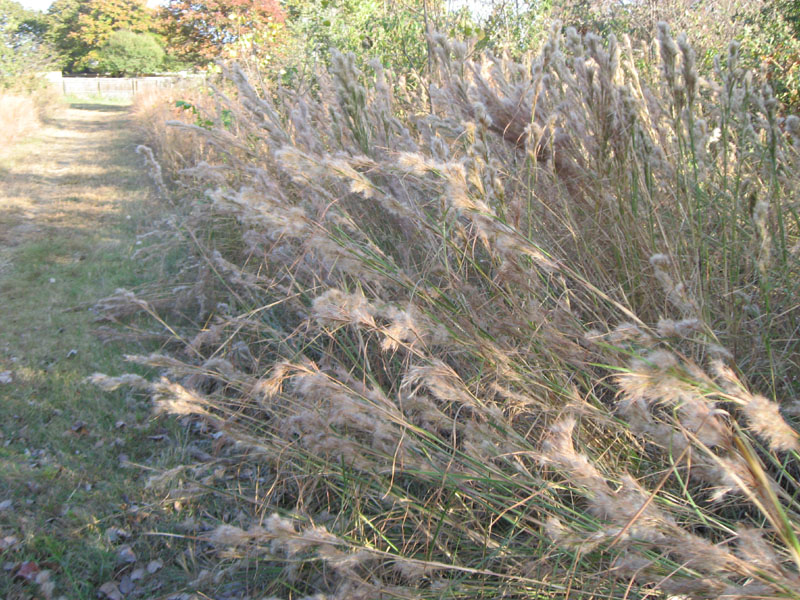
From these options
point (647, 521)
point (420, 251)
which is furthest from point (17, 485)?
point (647, 521)

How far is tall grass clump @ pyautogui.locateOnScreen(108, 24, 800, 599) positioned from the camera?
135cm

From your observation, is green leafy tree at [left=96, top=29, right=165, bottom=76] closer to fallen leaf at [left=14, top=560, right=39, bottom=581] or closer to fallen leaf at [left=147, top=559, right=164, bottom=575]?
fallen leaf at [left=14, top=560, right=39, bottom=581]

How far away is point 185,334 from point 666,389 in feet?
12.4

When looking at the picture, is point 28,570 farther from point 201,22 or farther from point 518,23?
point 201,22

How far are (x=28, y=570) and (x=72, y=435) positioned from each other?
0.98 m

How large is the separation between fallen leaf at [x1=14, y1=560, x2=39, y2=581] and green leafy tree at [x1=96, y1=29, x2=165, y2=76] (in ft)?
130

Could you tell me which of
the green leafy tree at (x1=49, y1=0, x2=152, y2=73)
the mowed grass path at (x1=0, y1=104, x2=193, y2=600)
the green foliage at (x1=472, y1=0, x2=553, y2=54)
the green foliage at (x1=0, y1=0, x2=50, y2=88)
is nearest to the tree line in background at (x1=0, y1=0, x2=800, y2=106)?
the green foliage at (x1=472, y1=0, x2=553, y2=54)

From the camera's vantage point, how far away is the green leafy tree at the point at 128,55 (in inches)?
1432

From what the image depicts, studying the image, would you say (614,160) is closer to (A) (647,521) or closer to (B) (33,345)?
(A) (647,521)

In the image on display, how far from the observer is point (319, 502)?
8.15 feet

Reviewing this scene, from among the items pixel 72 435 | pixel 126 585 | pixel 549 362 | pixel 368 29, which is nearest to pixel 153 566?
pixel 126 585

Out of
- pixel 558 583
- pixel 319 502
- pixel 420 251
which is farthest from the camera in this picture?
pixel 420 251

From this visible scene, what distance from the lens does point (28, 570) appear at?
2.38 m

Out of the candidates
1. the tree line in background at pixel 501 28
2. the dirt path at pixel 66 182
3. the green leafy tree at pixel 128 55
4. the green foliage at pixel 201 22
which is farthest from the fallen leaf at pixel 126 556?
the green leafy tree at pixel 128 55
